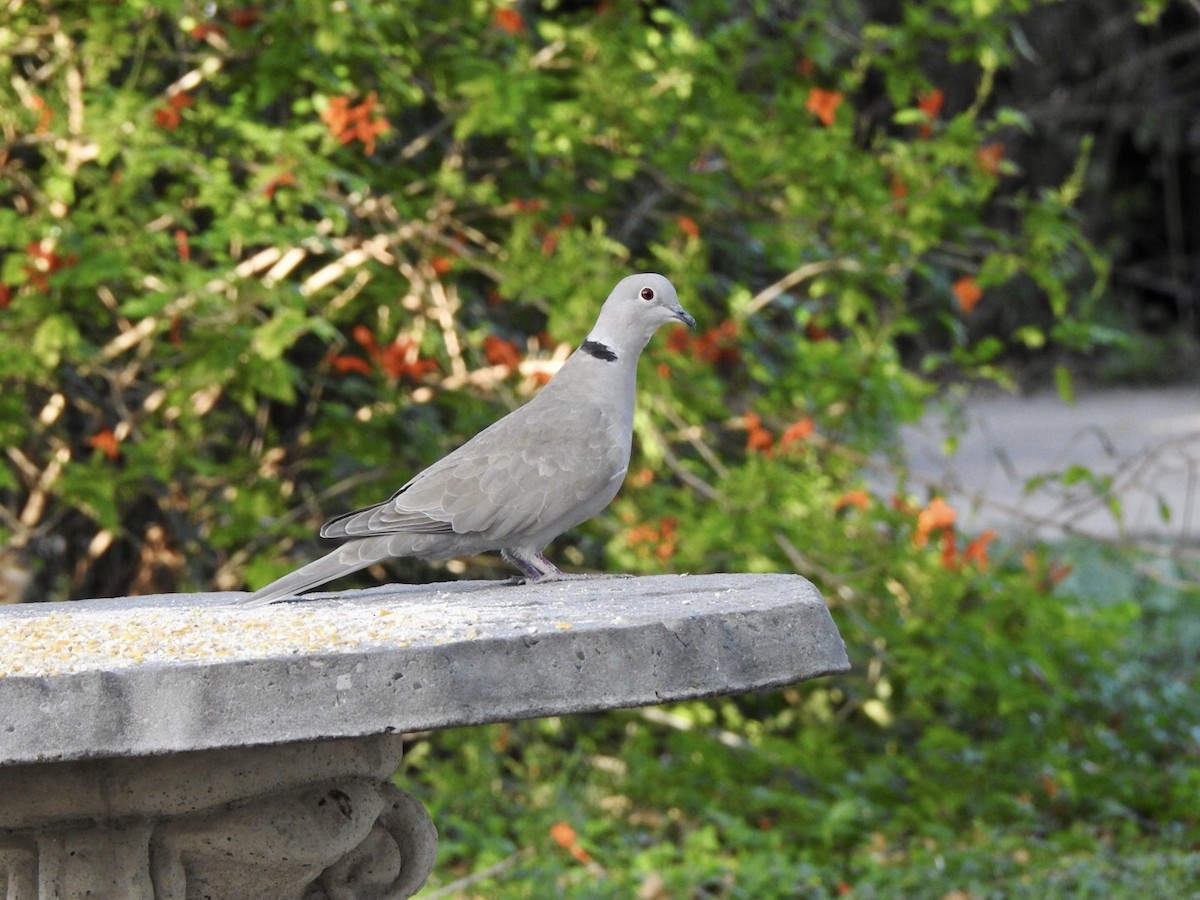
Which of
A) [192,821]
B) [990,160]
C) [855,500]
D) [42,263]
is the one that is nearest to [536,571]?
[192,821]

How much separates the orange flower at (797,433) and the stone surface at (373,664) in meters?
2.15

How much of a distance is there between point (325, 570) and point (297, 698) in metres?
0.66

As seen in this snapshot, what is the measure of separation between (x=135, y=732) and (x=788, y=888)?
323 cm

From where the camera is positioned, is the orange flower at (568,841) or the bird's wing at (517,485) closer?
the bird's wing at (517,485)

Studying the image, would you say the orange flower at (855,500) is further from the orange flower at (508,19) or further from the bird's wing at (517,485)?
the bird's wing at (517,485)

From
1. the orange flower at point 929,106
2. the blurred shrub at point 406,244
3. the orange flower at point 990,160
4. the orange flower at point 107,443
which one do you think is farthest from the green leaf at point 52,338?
the orange flower at point 990,160

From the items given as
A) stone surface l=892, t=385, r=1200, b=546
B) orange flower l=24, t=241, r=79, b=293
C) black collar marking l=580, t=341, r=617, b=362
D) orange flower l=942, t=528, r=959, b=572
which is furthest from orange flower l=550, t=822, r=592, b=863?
stone surface l=892, t=385, r=1200, b=546

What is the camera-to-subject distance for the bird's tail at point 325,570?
109 inches

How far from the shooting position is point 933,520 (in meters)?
4.77

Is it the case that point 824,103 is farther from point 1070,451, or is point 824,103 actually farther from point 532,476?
point 1070,451

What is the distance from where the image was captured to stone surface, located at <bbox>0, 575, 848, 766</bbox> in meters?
2.10

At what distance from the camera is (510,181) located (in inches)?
Result: 217

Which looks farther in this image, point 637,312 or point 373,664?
point 637,312

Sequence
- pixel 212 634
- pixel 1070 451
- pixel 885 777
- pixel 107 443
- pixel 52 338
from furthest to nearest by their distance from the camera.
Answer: pixel 1070 451 < pixel 885 777 < pixel 107 443 < pixel 52 338 < pixel 212 634
